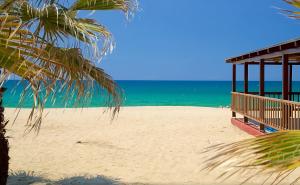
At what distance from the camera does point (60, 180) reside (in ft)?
22.8

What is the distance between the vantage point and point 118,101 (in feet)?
14.8

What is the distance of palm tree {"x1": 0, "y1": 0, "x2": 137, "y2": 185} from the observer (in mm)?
3373

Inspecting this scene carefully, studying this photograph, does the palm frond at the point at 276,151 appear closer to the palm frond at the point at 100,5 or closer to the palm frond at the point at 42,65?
the palm frond at the point at 42,65

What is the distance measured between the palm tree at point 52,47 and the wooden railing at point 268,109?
19.9ft

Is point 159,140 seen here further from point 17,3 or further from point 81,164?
point 17,3

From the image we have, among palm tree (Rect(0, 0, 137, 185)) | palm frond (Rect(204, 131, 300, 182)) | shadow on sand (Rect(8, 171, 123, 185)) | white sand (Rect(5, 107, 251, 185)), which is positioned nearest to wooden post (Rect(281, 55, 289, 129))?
A: white sand (Rect(5, 107, 251, 185))

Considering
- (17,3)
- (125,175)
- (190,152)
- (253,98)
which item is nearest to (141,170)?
(125,175)

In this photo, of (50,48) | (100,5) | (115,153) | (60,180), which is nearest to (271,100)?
(115,153)

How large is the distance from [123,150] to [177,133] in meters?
3.51

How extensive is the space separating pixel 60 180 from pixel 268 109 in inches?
280

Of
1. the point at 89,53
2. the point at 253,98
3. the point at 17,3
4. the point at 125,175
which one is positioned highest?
the point at 17,3

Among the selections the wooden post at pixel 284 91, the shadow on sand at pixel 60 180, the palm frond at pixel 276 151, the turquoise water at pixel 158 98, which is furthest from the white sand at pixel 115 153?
the palm frond at pixel 276 151

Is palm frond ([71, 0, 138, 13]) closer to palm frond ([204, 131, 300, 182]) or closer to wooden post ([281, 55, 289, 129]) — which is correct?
palm frond ([204, 131, 300, 182])

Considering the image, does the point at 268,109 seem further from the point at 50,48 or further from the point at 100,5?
the point at 50,48
